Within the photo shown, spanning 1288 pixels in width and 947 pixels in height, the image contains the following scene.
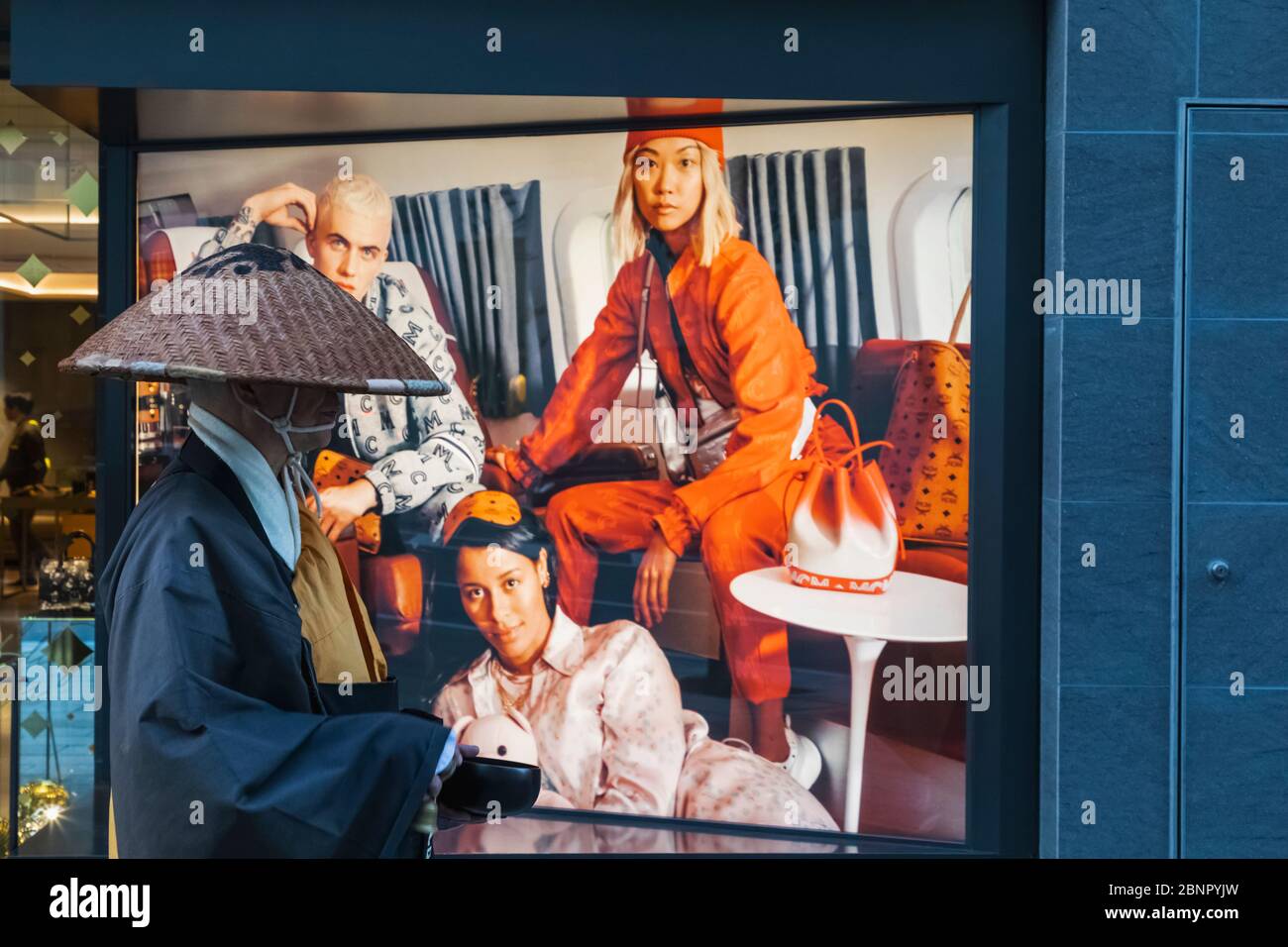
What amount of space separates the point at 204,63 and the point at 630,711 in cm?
340

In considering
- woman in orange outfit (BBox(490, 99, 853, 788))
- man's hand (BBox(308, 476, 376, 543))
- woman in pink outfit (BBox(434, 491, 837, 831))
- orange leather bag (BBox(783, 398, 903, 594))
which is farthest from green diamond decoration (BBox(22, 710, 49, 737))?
orange leather bag (BBox(783, 398, 903, 594))

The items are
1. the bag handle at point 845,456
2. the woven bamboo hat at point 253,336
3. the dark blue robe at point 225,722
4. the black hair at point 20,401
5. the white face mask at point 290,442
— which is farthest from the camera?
the black hair at point 20,401

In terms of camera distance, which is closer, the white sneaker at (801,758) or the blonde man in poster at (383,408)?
the white sneaker at (801,758)

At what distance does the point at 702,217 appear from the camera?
520cm

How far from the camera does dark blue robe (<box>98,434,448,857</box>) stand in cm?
210

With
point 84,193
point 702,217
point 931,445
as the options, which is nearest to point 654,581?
point 931,445

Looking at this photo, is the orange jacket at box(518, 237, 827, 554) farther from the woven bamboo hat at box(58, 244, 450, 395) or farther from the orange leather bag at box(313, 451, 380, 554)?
the woven bamboo hat at box(58, 244, 450, 395)

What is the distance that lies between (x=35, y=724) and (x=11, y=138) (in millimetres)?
2794

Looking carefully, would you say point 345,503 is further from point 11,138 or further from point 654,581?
point 11,138

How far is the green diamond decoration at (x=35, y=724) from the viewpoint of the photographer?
530 centimetres

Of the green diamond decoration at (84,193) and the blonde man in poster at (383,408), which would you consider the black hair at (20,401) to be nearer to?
the green diamond decoration at (84,193)

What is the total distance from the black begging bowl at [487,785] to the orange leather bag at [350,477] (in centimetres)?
287

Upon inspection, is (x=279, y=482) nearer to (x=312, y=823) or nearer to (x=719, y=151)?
(x=312, y=823)

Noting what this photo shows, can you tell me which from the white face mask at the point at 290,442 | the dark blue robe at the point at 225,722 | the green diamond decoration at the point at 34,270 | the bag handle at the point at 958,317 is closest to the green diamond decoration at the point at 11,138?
the green diamond decoration at the point at 34,270
